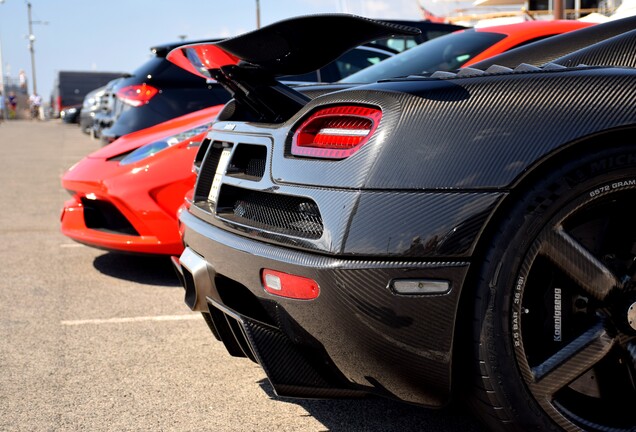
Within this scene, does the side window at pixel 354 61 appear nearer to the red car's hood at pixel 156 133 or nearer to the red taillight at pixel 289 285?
the red car's hood at pixel 156 133

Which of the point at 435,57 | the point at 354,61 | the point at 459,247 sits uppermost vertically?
the point at 435,57

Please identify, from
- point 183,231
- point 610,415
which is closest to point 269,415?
point 183,231

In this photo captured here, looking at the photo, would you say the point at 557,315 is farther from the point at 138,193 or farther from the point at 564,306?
the point at 138,193

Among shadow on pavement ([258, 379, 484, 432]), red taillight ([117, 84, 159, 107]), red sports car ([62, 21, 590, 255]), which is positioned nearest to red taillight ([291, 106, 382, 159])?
shadow on pavement ([258, 379, 484, 432])

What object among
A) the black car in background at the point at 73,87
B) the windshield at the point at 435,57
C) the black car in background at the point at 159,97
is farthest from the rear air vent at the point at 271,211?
the black car in background at the point at 73,87

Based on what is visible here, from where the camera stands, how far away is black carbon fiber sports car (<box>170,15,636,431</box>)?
7.28 ft

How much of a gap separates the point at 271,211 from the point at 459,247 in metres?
0.64

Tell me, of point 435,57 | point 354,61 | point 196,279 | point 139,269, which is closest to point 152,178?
point 139,269

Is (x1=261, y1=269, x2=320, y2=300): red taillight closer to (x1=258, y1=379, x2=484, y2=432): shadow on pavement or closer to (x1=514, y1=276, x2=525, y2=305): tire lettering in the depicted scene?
(x1=514, y1=276, x2=525, y2=305): tire lettering

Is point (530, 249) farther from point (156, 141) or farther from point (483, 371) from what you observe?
point (156, 141)

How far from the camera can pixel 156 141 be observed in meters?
5.16

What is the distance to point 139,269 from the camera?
562 centimetres

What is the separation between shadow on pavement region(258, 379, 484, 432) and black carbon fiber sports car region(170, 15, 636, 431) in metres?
0.43

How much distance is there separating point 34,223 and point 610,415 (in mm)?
6393
